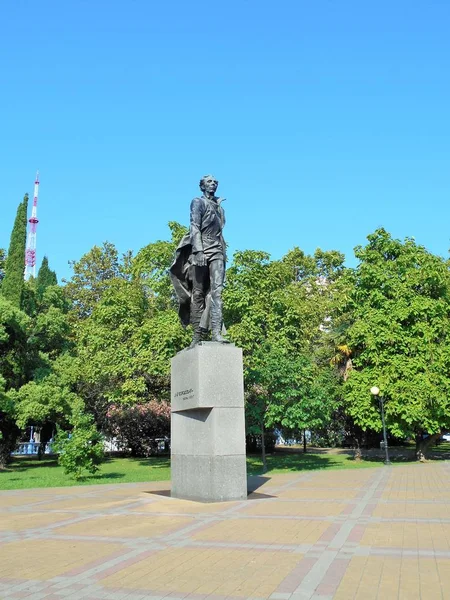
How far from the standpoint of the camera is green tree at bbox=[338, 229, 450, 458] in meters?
24.6

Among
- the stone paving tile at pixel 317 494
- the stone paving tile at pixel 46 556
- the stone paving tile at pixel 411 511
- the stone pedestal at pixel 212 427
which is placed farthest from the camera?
the stone paving tile at pixel 317 494

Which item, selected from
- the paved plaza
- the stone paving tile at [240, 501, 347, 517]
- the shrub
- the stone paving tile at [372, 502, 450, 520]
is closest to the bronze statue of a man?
the stone paving tile at [240, 501, 347, 517]

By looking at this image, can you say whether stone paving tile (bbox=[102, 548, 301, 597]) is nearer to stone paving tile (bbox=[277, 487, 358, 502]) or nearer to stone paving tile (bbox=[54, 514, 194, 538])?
stone paving tile (bbox=[54, 514, 194, 538])

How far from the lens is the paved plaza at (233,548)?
16.9 ft

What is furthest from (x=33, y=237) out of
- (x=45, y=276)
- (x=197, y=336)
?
(x=197, y=336)

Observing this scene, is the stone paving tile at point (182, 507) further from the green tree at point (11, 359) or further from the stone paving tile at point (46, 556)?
the green tree at point (11, 359)

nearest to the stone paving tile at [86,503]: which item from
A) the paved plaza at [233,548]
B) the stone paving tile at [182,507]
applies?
the paved plaza at [233,548]

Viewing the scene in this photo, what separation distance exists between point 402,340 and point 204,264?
53.4 ft

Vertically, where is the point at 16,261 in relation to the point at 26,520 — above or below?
above

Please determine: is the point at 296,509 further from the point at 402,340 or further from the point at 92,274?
the point at 92,274

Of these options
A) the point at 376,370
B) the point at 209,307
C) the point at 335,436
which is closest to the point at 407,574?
the point at 209,307

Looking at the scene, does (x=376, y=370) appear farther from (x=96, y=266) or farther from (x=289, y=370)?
(x=96, y=266)

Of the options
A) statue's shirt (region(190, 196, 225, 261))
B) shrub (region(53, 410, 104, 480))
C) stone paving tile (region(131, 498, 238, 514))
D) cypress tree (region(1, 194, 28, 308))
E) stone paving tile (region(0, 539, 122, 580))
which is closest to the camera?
stone paving tile (region(0, 539, 122, 580))

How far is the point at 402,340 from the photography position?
83.5 feet
